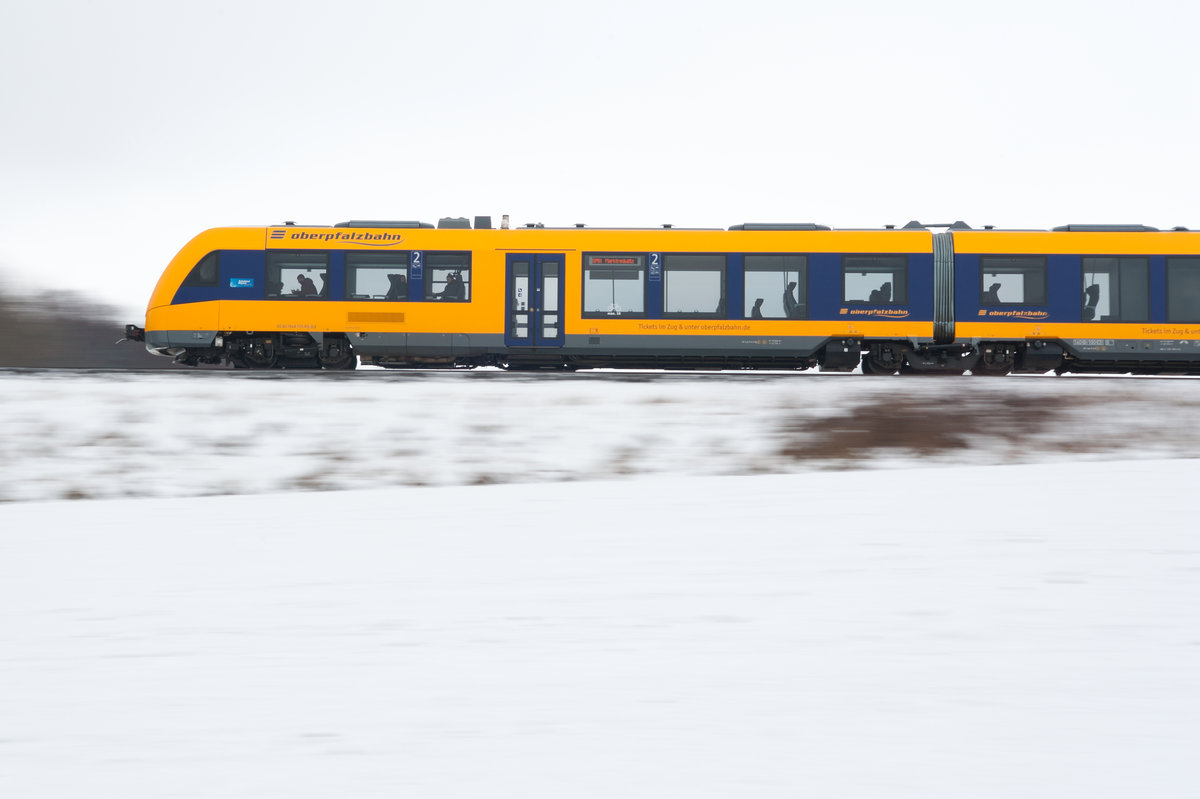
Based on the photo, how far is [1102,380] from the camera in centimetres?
1561

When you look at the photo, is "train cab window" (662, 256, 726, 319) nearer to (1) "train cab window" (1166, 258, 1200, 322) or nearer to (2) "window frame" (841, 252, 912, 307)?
(2) "window frame" (841, 252, 912, 307)

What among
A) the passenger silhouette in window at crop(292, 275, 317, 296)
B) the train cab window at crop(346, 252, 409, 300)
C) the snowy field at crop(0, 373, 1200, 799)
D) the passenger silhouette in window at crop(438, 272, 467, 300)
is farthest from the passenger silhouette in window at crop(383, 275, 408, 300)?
the snowy field at crop(0, 373, 1200, 799)

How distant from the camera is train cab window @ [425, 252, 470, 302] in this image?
20547 millimetres

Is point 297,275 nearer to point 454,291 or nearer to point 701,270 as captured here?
point 454,291

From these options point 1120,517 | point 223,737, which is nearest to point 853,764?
point 223,737

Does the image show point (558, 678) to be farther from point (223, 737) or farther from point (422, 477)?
point (422, 477)

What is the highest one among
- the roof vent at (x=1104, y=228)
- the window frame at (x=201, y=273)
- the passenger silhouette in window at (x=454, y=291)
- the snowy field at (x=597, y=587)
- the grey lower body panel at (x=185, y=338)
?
the roof vent at (x=1104, y=228)

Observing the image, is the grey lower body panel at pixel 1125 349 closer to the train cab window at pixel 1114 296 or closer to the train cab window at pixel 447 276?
the train cab window at pixel 1114 296

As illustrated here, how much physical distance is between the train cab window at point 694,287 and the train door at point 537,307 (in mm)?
2001

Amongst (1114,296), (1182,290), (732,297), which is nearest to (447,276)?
(732,297)

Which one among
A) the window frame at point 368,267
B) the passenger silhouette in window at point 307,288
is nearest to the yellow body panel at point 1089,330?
the window frame at point 368,267

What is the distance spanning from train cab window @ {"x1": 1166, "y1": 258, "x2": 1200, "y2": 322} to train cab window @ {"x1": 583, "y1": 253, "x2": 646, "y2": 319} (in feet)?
32.2

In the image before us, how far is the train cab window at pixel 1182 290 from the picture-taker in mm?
20344

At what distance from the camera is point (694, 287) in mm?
20391
